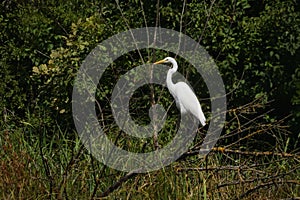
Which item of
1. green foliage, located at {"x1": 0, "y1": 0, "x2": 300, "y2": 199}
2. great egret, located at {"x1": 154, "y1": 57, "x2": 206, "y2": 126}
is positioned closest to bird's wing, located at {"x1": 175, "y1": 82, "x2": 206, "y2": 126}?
great egret, located at {"x1": 154, "y1": 57, "x2": 206, "y2": 126}

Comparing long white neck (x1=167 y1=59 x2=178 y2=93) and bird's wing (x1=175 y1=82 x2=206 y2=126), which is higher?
long white neck (x1=167 y1=59 x2=178 y2=93)

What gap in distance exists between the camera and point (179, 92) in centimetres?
480

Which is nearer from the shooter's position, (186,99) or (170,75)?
(186,99)

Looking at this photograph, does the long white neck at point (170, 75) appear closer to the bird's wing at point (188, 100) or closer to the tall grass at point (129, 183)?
the bird's wing at point (188, 100)

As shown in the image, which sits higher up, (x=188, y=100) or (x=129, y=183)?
(x=188, y=100)

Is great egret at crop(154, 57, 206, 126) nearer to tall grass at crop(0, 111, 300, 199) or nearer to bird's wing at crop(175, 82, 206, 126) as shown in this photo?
bird's wing at crop(175, 82, 206, 126)

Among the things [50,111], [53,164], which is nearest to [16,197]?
[53,164]

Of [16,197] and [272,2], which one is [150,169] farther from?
[272,2]

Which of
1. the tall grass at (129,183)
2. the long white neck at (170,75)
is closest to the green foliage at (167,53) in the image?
the long white neck at (170,75)

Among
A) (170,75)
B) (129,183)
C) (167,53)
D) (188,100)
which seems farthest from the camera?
(167,53)

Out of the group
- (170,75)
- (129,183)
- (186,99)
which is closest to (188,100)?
(186,99)

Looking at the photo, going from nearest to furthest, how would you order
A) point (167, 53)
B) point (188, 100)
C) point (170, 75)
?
point (188, 100), point (170, 75), point (167, 53)

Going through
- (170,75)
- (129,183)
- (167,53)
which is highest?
(170,75)

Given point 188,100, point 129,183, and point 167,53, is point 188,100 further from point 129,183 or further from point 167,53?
point 167,53
